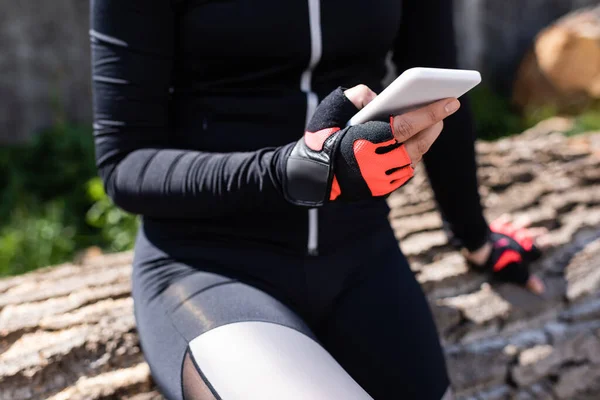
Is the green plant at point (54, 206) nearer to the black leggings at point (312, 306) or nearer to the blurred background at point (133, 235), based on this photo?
the blurred background at point (133, 235)

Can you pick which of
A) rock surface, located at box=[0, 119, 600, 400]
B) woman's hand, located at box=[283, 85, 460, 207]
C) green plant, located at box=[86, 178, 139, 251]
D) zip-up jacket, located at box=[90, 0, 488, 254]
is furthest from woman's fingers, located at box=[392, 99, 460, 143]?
green plant, located at box=[86, 178, 139, 251]

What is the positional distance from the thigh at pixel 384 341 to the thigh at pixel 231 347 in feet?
0.52

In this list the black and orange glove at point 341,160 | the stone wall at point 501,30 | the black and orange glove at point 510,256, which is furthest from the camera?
the stone wall at point 501,30

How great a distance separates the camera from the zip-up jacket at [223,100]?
1210mm

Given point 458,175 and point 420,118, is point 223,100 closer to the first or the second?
point 420,118

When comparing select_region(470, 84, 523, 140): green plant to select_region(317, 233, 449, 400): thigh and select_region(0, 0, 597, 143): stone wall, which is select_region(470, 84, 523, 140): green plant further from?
select_region(317, 233, 449, 400): thigh

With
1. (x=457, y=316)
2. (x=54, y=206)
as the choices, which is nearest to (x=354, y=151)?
(x=457, y=316)

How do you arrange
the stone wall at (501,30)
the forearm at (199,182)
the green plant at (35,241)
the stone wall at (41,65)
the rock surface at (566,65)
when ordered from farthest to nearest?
the stone wall at (501,30) < the rock surface at (566,65) < the stone wall at (41,65) < the green plant at (35,241) < the forearm at (199,182)

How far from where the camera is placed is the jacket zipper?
1275 millimetres

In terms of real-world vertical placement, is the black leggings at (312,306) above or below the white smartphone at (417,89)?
below

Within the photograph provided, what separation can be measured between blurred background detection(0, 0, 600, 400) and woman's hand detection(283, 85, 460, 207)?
64 centimetres

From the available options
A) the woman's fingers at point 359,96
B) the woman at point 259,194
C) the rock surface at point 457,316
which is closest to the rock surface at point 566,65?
the rock surface at point 457,316

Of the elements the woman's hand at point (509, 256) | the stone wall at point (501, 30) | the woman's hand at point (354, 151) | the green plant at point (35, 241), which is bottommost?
the green plant at point (35, 241)

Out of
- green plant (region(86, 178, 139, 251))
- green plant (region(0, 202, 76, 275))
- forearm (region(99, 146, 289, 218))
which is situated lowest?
green plant (region(0, 202, 76, 275))
